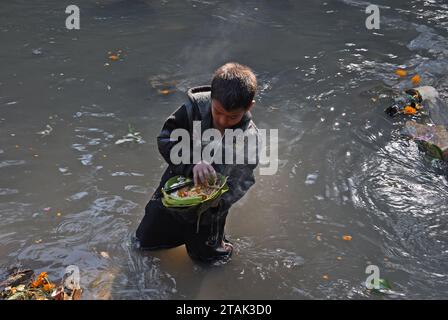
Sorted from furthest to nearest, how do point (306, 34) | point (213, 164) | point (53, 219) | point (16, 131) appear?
point (306, 34) < point (16, 131) < point (53, 219) < point (213, 164)

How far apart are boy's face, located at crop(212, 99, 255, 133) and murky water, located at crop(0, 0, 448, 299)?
1.16 metres

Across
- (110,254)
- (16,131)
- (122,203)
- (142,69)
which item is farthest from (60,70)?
(110,254)

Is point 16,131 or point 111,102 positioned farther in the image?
point 111,102

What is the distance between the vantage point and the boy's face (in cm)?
269

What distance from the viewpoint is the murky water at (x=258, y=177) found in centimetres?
355

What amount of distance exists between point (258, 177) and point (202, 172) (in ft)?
6.14

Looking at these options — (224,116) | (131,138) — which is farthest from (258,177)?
(224,116)

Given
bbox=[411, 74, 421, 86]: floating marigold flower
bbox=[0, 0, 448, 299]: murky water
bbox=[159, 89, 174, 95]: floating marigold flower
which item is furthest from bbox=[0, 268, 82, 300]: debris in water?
bbox=[411, 74, 421, 86]: floating marigold flower

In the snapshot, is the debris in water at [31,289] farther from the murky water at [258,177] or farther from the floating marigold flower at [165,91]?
the floating marigold flower at [165,91]

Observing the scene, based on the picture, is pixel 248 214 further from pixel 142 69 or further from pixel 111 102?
pixel 142 69

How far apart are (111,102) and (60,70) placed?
38.4 inches

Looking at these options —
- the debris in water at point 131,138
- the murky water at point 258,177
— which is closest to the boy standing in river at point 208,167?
the murky water at point 258,177

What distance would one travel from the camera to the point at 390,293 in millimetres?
3385

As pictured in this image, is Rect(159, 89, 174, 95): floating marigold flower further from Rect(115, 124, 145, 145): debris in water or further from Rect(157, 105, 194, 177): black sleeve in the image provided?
Rect(157, 105, 194, 177): black sleeve
